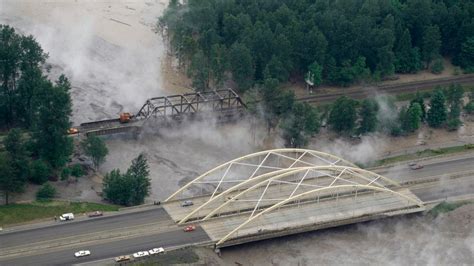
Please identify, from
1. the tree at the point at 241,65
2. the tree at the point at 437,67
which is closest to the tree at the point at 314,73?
the tree at the point at 241,65

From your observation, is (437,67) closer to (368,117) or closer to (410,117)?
(410,117)

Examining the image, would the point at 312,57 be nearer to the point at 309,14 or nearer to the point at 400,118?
the point at 309,14

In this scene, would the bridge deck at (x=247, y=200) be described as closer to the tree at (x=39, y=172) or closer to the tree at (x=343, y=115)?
the tree at (x=39, y=172)

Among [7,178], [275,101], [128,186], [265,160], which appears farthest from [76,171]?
[275,101]

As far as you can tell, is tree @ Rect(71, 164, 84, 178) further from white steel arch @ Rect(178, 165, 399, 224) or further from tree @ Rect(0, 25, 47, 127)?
white steel arch @ Rect(178, 165, 399, 224)

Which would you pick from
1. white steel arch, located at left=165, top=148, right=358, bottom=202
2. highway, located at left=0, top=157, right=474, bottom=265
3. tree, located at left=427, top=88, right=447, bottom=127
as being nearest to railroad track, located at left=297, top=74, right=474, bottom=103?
tree, located at left=427, top=88, right=447, bottom=127

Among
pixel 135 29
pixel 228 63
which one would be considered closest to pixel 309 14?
pixel 228 63

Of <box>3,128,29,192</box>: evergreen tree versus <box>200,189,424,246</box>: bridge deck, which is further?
<box>3,128,29,192</box>: evergreen tree
